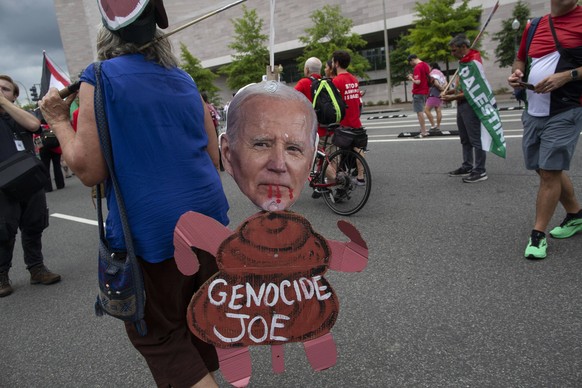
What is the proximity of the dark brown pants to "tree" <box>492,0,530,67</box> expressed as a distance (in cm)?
2863

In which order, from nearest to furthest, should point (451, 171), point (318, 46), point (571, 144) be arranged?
point (571, 144) → point (451, 171) → point (318, 46)

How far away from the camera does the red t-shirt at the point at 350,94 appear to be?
4.11 meters

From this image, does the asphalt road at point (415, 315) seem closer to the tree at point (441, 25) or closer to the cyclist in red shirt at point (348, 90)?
the cyclist in red shirt at point (348, 90)

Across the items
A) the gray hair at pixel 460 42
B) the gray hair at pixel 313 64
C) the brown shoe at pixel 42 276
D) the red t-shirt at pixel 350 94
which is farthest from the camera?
the gray hair at pixel 460 42

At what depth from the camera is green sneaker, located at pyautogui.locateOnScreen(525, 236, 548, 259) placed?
109 inches

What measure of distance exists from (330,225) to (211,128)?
112 inches

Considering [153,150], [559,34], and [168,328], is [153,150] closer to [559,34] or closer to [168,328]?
[168,328]

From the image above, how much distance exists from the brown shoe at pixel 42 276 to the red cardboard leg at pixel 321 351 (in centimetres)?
320

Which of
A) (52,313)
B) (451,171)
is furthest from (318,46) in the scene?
(52,313)

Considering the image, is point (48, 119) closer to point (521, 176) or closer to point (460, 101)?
point (460, 101)

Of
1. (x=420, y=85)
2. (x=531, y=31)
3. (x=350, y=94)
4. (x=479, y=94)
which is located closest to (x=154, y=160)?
(x=531, y=31)

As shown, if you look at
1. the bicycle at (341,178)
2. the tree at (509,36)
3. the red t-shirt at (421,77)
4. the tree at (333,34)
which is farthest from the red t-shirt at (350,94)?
the tree at (509,36)

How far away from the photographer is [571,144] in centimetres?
269

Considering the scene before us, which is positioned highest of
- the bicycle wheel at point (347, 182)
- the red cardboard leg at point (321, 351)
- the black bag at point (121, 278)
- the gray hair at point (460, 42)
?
the gray hair at point (460, 42)
